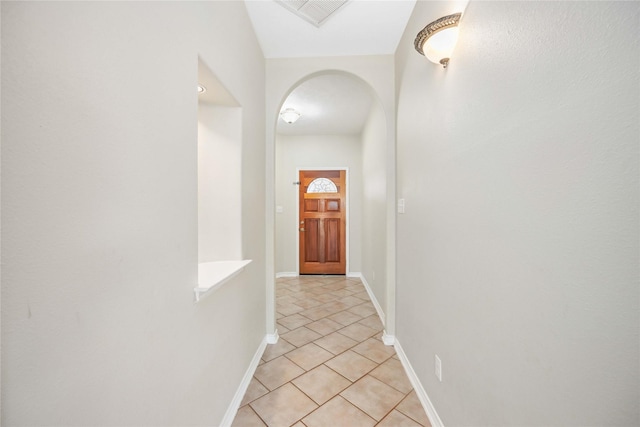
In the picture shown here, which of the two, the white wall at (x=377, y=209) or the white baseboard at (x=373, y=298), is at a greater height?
the white wall at (x=377, y=209)

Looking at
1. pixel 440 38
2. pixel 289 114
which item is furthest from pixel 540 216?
pixel 289 114

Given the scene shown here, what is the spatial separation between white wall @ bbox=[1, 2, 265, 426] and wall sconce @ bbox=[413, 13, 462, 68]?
101cm

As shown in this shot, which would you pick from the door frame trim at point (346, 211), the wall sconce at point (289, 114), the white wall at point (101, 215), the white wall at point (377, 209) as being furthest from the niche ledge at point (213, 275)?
the door frame trim at point (346, 211)

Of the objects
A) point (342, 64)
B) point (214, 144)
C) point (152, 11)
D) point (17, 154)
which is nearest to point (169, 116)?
point (152, 11)

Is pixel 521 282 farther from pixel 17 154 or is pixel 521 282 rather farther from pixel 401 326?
pixel 401 326

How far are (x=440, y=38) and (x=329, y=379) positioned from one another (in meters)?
2.18

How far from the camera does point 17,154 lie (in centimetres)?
46

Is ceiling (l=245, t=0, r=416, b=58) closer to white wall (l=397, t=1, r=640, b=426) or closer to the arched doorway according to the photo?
white wall (l=397, t=1, r=640, b=426)

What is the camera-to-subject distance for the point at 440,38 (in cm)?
120

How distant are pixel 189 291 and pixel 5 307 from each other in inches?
25.4

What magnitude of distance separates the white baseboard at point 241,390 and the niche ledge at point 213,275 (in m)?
0.78

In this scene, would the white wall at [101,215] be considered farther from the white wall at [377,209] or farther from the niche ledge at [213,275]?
the white wall at [377,209]

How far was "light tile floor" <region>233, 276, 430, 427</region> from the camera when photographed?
61.9 inches

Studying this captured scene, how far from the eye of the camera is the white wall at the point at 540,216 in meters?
0.54
